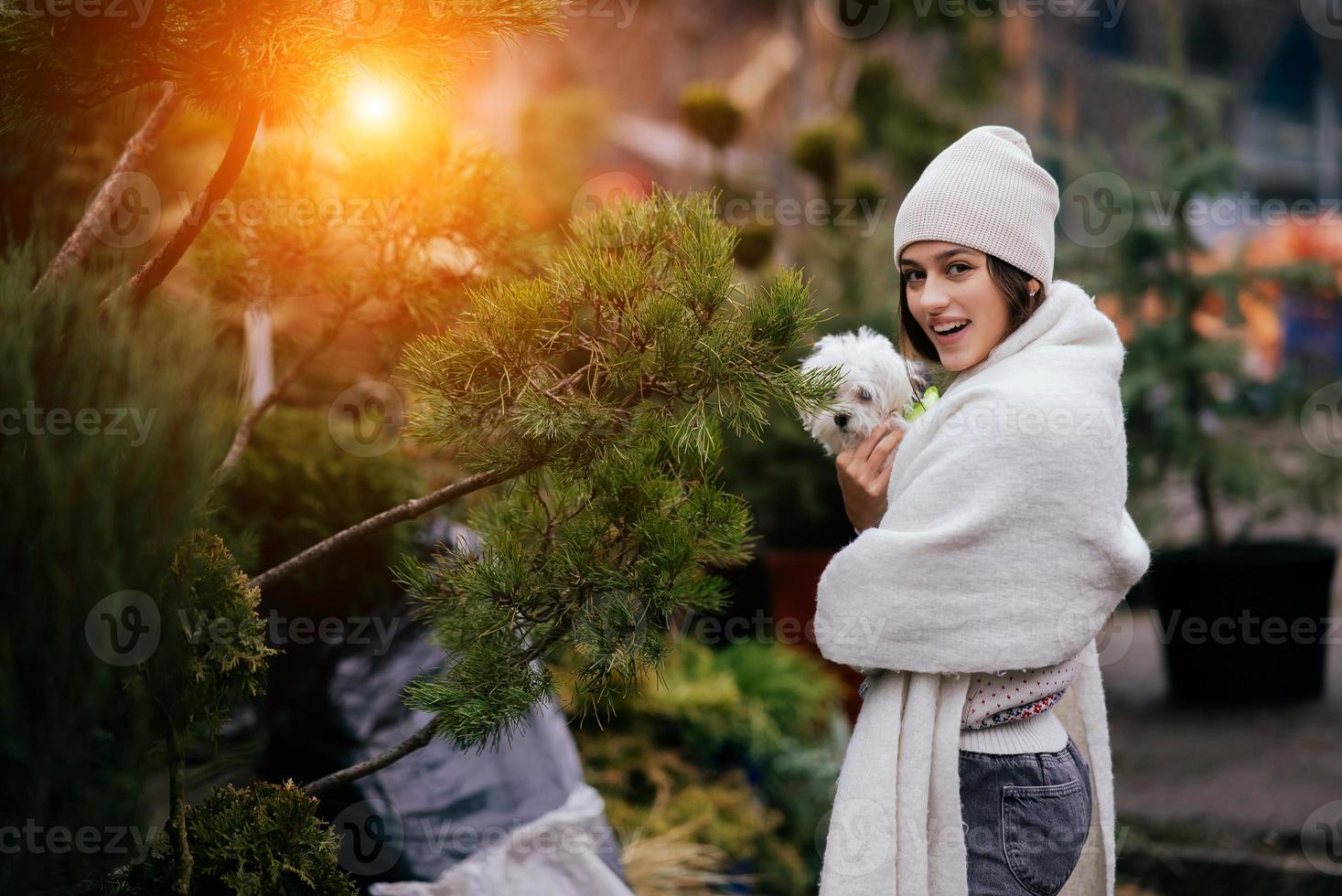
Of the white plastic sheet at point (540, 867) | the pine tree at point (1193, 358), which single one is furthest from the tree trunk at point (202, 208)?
the pine tree at point (1193, 358)

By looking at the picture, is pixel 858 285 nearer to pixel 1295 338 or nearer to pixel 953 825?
pixel 953 825

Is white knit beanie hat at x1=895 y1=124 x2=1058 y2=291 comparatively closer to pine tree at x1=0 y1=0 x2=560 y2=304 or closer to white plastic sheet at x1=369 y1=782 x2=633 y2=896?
pine tree at x1=0 y1=0 x2=560 y2=304

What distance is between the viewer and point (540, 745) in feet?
8.94

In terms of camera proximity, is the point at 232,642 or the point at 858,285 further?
the point at 858,285

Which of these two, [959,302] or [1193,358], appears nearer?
[959,302]

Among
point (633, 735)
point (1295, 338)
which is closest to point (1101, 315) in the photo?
point (633, 735)

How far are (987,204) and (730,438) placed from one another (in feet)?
10.9


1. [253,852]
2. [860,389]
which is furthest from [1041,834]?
[253,852]

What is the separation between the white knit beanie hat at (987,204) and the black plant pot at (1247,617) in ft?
11.5

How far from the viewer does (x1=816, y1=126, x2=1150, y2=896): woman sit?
175 cm

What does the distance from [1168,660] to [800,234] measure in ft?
8.57

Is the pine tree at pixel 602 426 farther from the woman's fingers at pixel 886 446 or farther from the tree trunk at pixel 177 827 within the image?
the tree trunk at pixel 177 827

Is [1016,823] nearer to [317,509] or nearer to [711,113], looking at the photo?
[317,509]

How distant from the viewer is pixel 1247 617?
5.04 metres
